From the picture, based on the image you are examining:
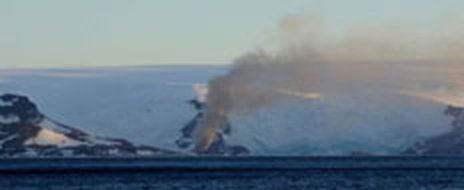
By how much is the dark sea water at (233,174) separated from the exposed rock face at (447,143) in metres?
23.3

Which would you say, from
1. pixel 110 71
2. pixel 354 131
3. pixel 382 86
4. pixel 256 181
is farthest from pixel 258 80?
pixel 256 181

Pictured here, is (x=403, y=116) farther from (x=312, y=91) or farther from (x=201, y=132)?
(x=201, y=132)

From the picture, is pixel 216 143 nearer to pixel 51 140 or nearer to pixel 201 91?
pixel 51 140

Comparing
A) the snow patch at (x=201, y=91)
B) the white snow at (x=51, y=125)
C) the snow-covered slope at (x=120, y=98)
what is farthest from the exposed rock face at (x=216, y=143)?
the white snow at (x=51, y=125)

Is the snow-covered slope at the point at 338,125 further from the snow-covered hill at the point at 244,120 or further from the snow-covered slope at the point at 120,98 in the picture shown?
the snow-covered slope at the point at 120,98

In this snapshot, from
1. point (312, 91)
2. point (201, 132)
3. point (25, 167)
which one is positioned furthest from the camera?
point (312, 91)

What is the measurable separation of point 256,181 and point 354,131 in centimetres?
4711

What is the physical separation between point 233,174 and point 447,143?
40593mm

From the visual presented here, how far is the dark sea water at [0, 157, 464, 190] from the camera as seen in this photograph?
52.3m

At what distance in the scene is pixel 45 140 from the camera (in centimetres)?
9462

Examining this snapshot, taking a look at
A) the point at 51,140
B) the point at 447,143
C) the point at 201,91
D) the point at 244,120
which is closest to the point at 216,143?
the point at 244,120

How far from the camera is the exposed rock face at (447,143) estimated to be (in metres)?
93.6

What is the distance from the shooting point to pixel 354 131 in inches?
3969

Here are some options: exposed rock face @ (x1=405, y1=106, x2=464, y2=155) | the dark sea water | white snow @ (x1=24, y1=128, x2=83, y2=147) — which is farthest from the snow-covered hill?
the dark sea water
